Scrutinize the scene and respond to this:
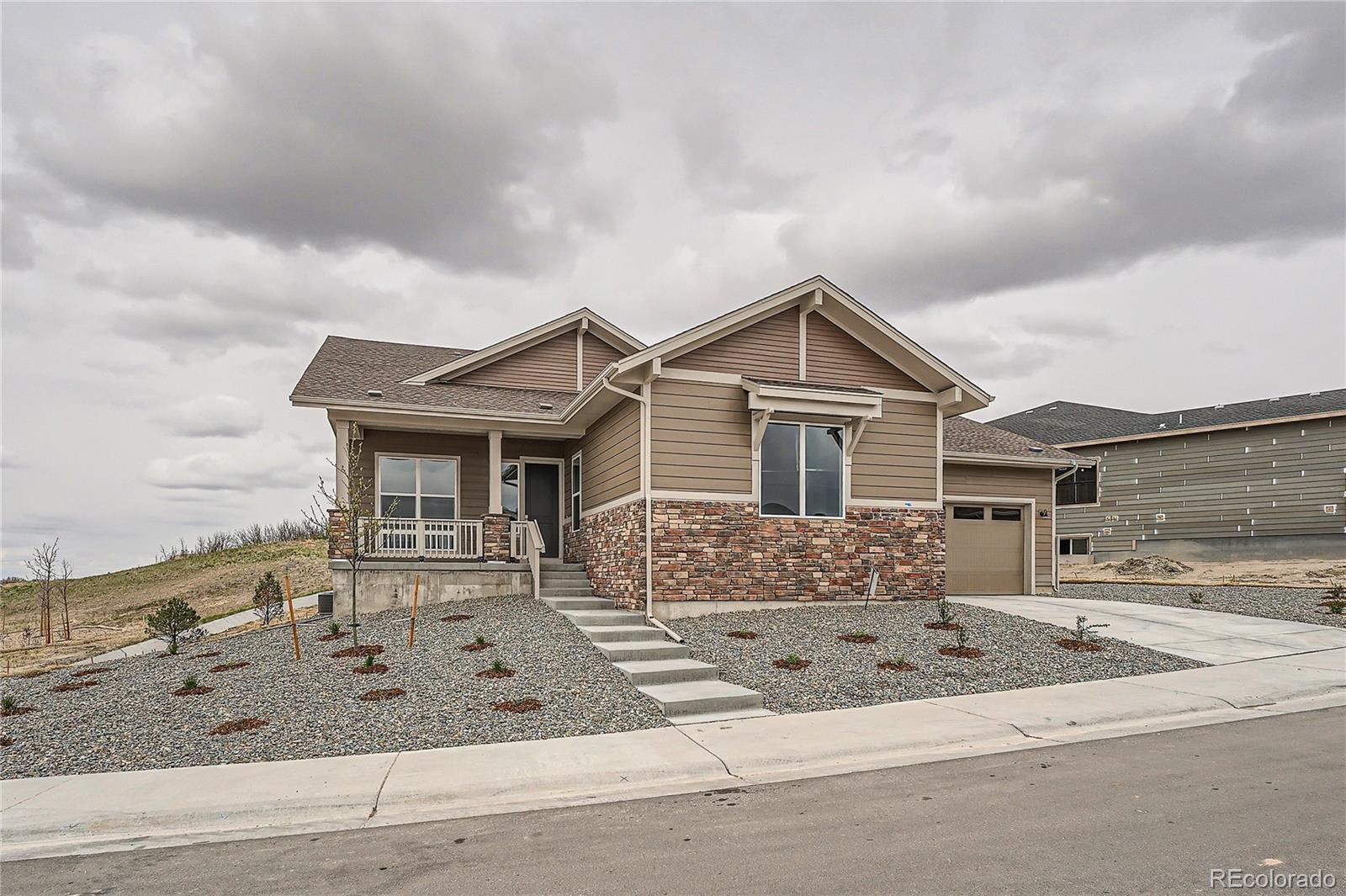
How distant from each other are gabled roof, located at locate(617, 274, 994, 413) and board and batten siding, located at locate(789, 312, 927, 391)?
139 millimetres

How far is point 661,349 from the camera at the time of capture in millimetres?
13031

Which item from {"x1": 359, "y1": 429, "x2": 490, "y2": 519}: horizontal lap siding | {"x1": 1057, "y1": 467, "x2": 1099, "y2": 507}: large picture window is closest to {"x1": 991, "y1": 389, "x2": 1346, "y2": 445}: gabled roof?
{"x1": 1057, "y1": 467, "x2": 1099, "y2": 507}: large picture window

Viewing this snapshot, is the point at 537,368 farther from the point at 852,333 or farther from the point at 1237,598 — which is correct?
the point at 1237,598

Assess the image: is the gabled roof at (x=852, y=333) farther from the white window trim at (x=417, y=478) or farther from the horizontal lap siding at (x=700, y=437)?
the white window trim at (x=417, y=478)

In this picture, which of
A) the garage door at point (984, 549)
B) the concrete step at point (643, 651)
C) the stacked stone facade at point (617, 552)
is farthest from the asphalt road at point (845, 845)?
the garage door at point (984, 549)

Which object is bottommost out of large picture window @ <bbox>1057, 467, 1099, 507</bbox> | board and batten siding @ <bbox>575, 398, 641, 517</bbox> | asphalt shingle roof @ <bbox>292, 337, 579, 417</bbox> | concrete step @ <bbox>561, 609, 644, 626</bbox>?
concrete step @ <bbox>561, 609, 644, 626</bbox>

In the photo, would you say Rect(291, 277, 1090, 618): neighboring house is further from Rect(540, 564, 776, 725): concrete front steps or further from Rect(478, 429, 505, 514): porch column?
Rect(540, 564, 776, 725): concrete front steps

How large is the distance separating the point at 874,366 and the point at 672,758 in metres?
9.74

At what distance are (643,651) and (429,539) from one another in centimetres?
749

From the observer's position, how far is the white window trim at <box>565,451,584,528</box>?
17156mm

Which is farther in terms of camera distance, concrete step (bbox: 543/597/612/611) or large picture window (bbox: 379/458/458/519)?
large picture window (bbox: 379/458/458/519)

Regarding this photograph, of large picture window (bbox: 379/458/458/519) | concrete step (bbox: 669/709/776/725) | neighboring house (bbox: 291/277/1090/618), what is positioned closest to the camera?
concrete step (bbox: 669/709/776/725)

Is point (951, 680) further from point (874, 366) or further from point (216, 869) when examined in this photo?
Result: point (216, 869)

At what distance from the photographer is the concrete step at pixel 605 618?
12.7m
